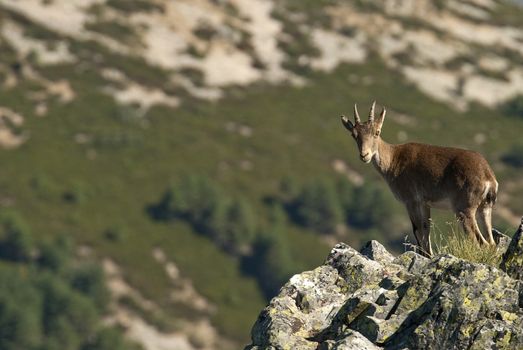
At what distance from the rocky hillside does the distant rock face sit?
0.02 meters

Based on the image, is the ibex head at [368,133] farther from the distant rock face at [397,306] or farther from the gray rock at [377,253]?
the distant rock face at [397,306]

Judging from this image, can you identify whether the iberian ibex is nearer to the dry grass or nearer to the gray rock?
the dry grass

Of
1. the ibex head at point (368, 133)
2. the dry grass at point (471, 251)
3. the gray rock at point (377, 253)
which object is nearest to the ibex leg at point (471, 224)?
the dry grass at point (471, 251)

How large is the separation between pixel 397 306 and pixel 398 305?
3 centimetres

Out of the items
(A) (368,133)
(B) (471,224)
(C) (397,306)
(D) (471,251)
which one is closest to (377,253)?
(D) (471,251)

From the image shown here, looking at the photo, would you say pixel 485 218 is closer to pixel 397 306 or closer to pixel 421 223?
pixel 421 223

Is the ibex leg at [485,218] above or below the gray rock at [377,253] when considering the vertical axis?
above

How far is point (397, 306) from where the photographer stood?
1812cm

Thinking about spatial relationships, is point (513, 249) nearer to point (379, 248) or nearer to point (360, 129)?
point (379, 248)

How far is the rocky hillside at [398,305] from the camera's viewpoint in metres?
16.6

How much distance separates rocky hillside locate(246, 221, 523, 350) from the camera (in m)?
16.6

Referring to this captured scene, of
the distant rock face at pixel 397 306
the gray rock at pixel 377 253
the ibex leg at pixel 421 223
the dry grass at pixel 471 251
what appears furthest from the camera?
the ibex leg at pixel 421 223

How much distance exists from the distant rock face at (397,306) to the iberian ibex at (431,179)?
287 cm

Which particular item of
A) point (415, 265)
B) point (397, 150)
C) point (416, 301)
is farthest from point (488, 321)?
point (397, 150)
